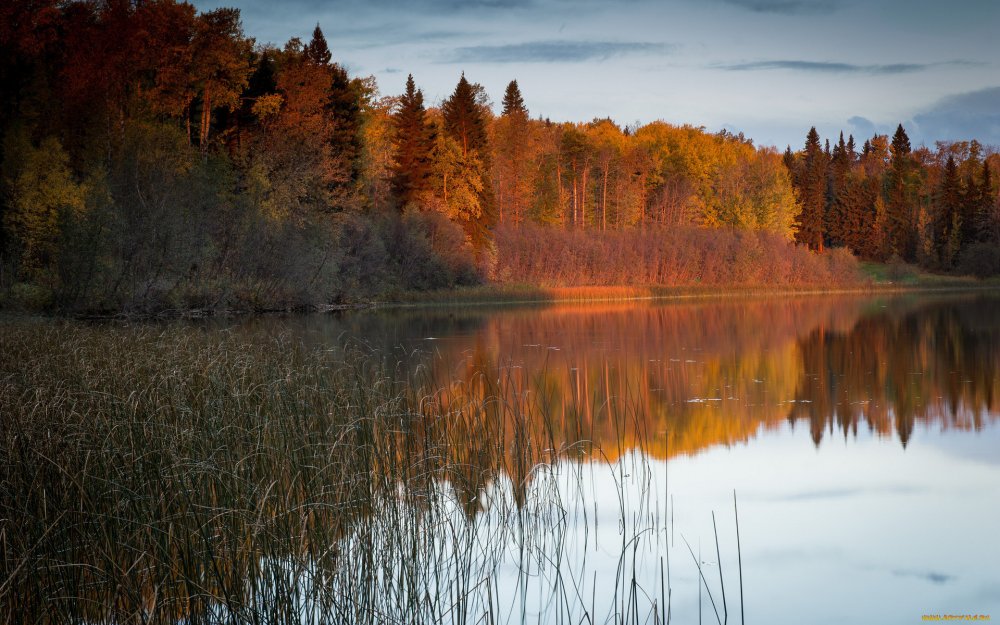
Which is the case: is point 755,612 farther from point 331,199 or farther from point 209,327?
point 331,199

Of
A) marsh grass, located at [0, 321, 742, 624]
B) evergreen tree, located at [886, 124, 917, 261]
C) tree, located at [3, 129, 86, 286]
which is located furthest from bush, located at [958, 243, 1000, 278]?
marsh grass, located at [0, 321, 742, 624]

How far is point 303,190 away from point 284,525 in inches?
1217

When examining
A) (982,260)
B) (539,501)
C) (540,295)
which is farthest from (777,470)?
(982,260)

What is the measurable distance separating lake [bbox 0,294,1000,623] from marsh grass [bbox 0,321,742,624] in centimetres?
3

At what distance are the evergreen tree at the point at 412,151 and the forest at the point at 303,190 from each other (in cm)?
11

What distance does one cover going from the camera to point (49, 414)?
262 inches

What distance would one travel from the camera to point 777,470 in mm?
7992

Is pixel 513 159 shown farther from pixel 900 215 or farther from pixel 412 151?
pixel 900 215

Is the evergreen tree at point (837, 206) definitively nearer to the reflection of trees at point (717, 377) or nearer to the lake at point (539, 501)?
the reflection of trees at point (717, 377)

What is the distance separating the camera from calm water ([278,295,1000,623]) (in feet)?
16.8

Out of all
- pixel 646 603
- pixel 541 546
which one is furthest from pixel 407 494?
pixel 646 603

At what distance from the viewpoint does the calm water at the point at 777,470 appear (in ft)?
16.8

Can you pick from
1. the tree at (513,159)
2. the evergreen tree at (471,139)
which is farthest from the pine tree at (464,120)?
the tree at (513,159)

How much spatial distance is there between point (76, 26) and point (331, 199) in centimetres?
1124
